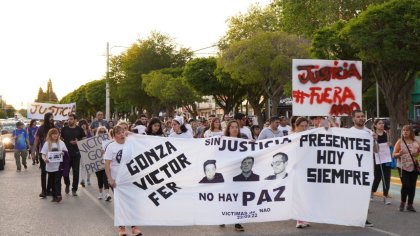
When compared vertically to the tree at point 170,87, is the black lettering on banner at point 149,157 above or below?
below

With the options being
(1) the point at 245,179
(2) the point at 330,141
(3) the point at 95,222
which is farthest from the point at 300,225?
(3) the point at 95,222

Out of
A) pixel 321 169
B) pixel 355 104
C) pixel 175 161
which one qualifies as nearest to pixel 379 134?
pixel 355 104

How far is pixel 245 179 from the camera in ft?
29.1

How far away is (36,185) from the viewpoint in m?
15.7

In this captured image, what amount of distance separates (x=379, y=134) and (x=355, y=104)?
167cm

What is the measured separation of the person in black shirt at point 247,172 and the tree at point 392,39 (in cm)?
1642

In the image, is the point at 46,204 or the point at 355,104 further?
the point at 46,204

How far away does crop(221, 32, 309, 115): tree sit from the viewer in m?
42.9

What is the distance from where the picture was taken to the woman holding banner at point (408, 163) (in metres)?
10.6

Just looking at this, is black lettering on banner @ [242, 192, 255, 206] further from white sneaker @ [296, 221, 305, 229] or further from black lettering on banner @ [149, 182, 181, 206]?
black lettering on banner @ [149, 182, 181, 206]

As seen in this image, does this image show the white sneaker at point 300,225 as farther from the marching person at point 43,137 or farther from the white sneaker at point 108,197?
the marching person at point 43,137

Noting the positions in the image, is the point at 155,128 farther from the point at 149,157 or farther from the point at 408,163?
the point at 408,163

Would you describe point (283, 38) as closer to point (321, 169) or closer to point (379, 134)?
point (379, 134)

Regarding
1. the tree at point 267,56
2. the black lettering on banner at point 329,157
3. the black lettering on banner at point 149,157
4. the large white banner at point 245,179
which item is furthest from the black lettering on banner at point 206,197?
Result: the tree at point 267,56
